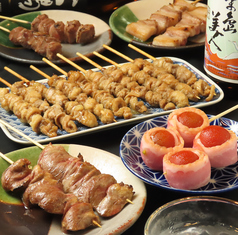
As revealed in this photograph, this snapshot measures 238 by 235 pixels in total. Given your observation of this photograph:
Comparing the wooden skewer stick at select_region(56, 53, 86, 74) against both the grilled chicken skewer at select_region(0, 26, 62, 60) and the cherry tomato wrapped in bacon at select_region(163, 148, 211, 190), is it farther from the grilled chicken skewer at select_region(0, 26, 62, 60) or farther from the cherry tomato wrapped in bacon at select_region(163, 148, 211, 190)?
the cherry tomato wrapped in bacon at select_region(163, 148, 211, 190)

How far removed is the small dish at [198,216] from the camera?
156 cm

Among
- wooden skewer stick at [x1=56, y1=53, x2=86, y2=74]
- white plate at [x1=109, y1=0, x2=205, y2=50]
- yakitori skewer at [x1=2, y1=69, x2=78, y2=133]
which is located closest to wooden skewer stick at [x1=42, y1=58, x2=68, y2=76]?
wooden skewer stick at [x1=56, y1=53, x2=86, y2=74]

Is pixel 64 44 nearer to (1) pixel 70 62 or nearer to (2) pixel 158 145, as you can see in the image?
(1) pixel 70 62

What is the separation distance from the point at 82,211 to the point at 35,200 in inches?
10.9

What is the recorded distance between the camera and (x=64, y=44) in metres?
4.16

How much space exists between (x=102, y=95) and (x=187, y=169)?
129 centimetres

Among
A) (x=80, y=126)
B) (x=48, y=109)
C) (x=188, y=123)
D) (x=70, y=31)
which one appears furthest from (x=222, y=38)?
(x=70, y=31)

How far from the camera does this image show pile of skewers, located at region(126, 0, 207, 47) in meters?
3.95

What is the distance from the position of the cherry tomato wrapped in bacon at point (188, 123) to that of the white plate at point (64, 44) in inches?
65.9

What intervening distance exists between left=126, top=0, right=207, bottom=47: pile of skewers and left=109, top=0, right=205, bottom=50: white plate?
2.8 inches

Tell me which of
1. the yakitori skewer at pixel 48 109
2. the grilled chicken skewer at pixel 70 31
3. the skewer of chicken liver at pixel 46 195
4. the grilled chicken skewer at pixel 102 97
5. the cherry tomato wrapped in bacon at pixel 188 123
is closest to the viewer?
the skewer of chicken liver at pixel 46 195

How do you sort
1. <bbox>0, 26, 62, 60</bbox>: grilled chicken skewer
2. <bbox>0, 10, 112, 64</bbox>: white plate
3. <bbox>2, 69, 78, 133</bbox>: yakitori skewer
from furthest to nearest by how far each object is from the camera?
<bbox>0, 10, 112, 64</bbox>: white plate
<bbox>0, 26, 62, 60</bbox>: grilled chicken skewer
<bbox>2, 69, 78, 133</bbox>: yakitori skewer

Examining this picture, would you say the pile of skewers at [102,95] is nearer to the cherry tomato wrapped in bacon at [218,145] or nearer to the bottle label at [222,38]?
the bottle label at [222,38]

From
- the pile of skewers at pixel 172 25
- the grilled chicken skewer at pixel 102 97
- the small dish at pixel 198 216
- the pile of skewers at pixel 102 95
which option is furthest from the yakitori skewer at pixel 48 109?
the pile of skewers at pixel 172 25
